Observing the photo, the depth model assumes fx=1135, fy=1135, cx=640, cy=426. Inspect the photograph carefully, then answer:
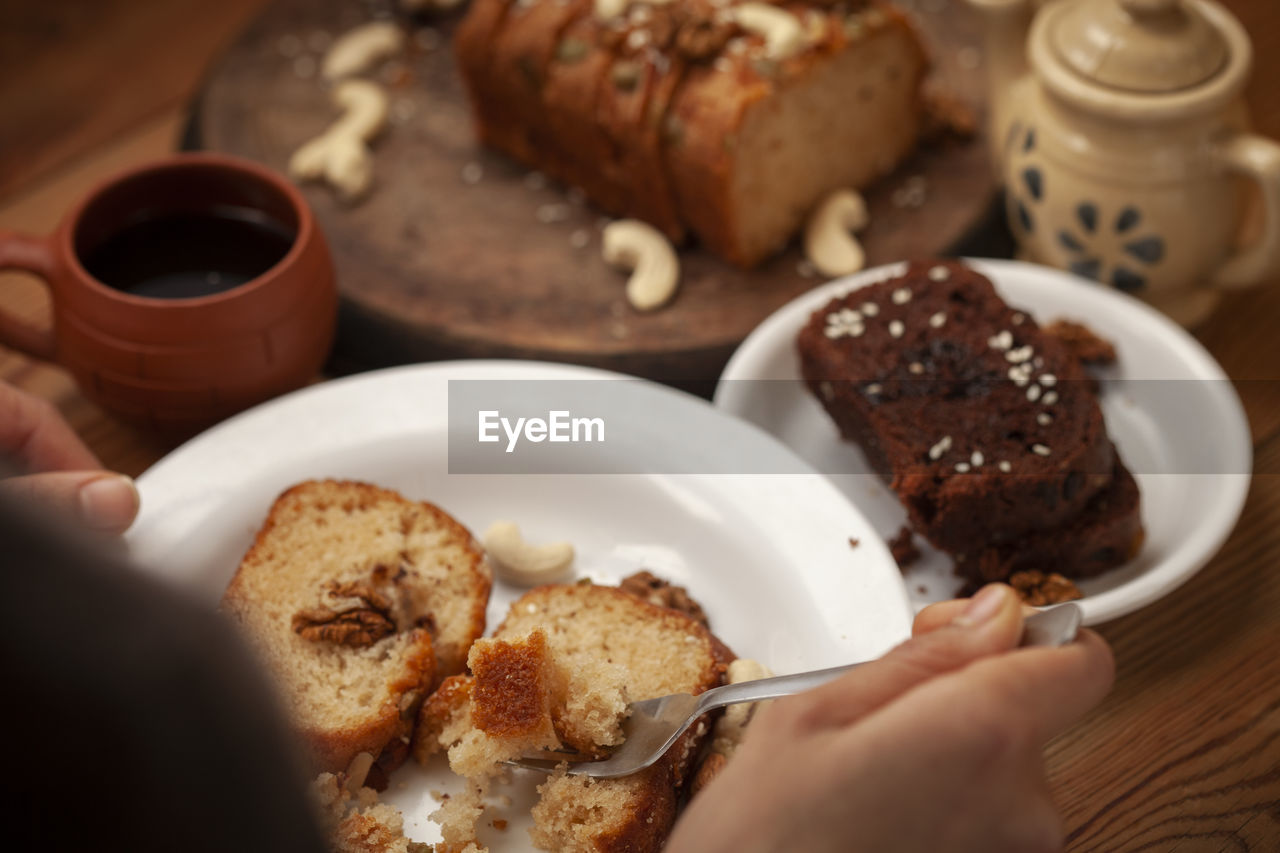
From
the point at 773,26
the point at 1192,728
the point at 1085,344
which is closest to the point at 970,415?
the point at 1085,344

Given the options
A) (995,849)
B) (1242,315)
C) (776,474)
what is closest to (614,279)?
(776,474)

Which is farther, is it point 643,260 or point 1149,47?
point 643,260

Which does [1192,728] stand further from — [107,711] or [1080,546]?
[107,711]

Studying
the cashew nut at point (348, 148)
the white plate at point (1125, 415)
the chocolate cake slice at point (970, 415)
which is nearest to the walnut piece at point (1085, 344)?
the white plate at point (1125, 415)

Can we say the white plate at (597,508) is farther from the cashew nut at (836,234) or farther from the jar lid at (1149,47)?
the jar lid at (1149,47)

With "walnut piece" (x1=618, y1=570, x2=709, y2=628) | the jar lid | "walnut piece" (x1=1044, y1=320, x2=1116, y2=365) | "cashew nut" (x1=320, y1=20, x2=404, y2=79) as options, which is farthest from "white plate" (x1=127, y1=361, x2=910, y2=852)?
"cashew nut" (x1=320, y1=20, x2=404, y2=79)

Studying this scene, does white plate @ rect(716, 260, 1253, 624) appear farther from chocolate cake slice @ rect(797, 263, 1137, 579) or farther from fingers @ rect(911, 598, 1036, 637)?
fingers @ rect(911, 598, 1036, 637)

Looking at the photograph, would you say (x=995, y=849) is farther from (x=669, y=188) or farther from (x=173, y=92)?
(x=173, y=92)

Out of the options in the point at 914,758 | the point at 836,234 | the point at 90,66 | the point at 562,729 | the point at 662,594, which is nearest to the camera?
the point at 914,758

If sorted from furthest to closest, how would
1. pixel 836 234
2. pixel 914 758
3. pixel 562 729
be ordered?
pixel 836 234
pixel 562 729
pixel 914 758
